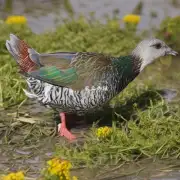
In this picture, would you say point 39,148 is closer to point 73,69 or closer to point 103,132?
point 103,132

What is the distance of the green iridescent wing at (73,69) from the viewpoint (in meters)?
6.45

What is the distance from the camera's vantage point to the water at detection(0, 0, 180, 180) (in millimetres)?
5893

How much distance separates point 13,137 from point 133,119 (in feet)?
3.67

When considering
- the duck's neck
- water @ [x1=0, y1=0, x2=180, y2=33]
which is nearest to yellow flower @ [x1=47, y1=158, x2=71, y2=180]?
the duck's neck

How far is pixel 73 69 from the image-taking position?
6.52 metres

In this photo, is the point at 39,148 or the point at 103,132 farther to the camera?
the point at 39,148

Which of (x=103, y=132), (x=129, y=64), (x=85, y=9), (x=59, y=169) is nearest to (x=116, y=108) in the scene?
(x=129, y=64)

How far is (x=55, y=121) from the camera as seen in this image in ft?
22.9

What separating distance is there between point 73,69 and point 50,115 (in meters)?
0.79

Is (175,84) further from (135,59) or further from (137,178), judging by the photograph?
(137,178)

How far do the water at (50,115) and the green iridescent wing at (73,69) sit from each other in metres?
0.56

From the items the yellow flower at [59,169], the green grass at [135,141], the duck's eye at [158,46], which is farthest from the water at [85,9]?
the yellow flower at [59,169]

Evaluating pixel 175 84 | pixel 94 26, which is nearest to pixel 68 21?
pixel 94 26

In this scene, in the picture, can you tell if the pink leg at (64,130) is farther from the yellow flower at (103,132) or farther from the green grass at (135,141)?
the yellow flower at (103,132)
